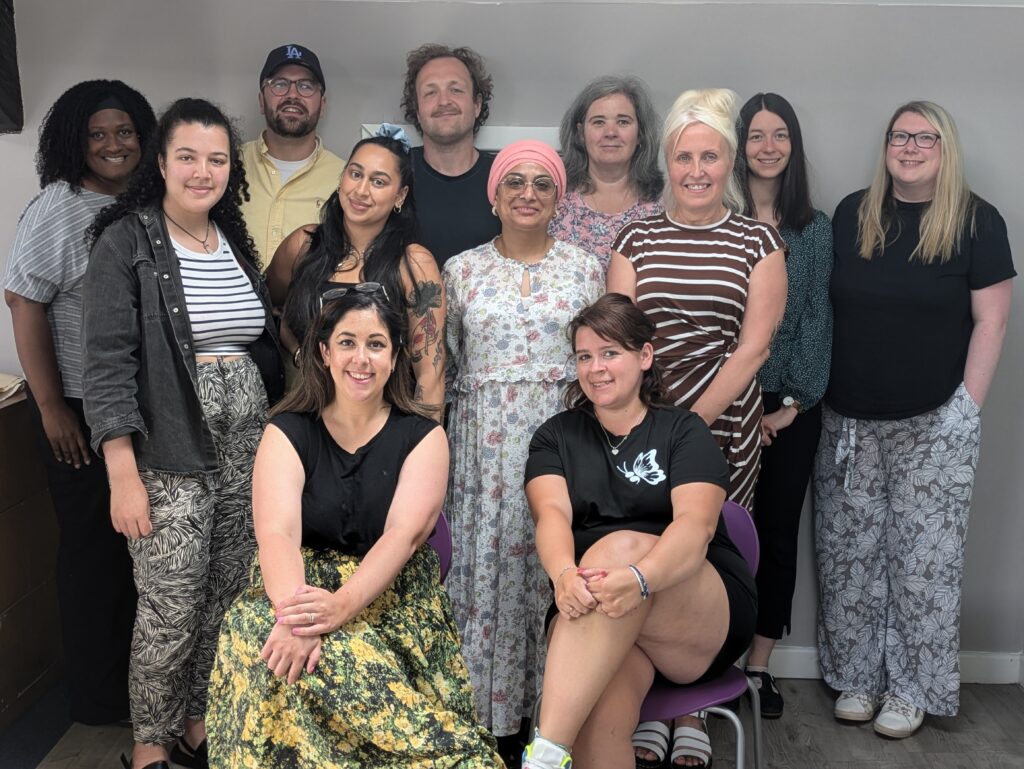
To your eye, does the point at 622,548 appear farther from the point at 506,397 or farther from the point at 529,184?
the point at 529,184

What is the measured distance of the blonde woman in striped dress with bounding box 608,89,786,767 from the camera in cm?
267

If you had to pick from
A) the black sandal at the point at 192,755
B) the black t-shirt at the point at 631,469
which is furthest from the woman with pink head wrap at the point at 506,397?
the black sandal at the point at 192,755

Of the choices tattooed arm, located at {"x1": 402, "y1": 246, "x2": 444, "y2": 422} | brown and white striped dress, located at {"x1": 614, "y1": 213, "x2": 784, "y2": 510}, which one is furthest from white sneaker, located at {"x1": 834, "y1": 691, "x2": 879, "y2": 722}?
tattooed arm, located at {"x1": 402, "y1": 246, "x2": 444, "y2": 422}

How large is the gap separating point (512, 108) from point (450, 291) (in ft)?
2.63

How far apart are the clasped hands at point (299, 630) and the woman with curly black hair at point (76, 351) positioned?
3.88 ft

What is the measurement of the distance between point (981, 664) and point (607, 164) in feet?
6.73

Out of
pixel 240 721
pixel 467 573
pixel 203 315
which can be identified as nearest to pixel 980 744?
pixel 467 573

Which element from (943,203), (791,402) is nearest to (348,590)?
(791,402)

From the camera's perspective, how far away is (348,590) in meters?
2.05

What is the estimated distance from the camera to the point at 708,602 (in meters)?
2.21

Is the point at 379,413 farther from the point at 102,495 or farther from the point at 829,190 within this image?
the point at 829,190

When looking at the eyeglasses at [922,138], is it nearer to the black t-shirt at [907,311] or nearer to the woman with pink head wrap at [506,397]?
the black t-shirt at [907,311]

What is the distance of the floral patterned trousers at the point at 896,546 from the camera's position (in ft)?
9.93

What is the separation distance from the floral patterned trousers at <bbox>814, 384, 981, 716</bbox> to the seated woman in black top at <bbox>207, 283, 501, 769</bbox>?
1.46 meters
